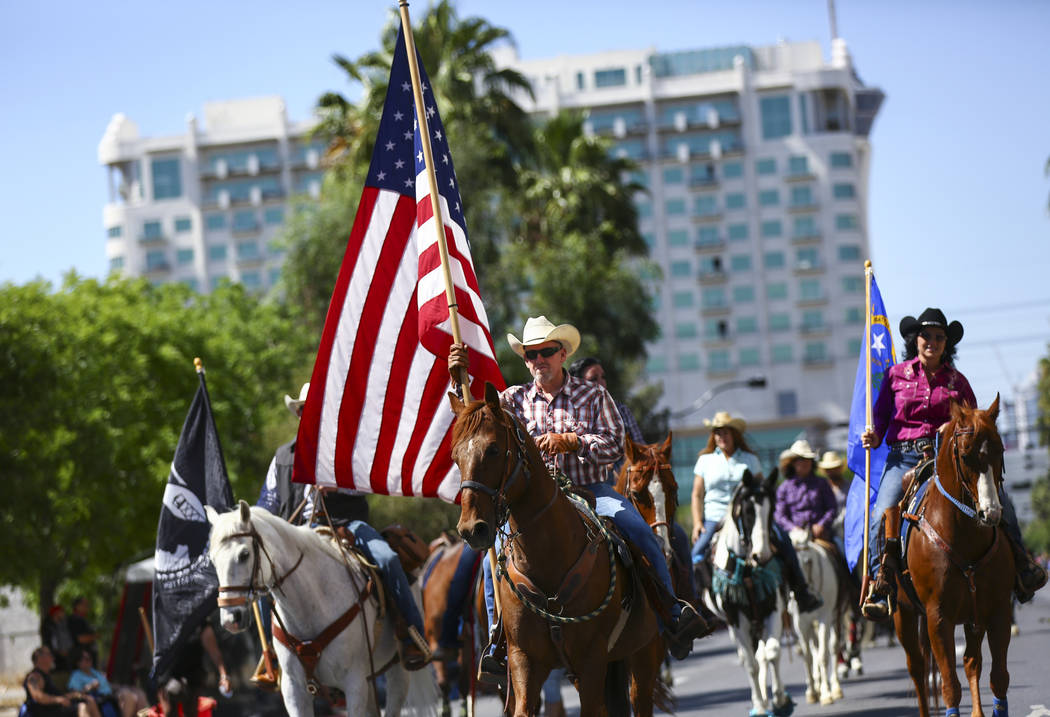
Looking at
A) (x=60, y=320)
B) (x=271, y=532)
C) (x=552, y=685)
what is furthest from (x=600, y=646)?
(x=60, y=320)

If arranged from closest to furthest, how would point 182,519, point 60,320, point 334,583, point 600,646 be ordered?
point 600,646 → point 334,583 → point 182,519 → point 60,320

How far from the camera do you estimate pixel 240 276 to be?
389 feet

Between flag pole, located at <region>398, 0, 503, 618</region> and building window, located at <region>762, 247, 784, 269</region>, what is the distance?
10618 cm

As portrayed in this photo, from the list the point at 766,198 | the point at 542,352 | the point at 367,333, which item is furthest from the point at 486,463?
the point at 766,198

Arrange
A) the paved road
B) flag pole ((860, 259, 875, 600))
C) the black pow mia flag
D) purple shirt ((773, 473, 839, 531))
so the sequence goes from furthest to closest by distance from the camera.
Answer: purple shirt ((773, 473, 839, 531)) < the paved road < the black pow mia flag < flag pole ((860, 259, 875, 600))

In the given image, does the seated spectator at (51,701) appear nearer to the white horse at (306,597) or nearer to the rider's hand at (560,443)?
the white horse at (306,597)

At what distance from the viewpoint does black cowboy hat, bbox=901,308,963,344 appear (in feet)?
36.6

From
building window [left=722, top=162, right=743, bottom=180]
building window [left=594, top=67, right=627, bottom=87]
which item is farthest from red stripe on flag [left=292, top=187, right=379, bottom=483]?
building window [left=594, top=67, right=627, bottom=87]

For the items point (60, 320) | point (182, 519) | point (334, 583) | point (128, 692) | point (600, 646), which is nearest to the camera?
point (600, 646)

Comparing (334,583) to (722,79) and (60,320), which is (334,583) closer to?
(60,320)

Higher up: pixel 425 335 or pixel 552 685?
pixel 425 335

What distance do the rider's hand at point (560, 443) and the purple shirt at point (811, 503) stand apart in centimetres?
929

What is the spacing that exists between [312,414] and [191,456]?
12.8ft

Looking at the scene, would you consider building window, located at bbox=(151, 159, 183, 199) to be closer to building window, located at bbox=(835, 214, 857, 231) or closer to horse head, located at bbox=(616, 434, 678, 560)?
building window, located at bbox=(835, 214, 857, 231)
